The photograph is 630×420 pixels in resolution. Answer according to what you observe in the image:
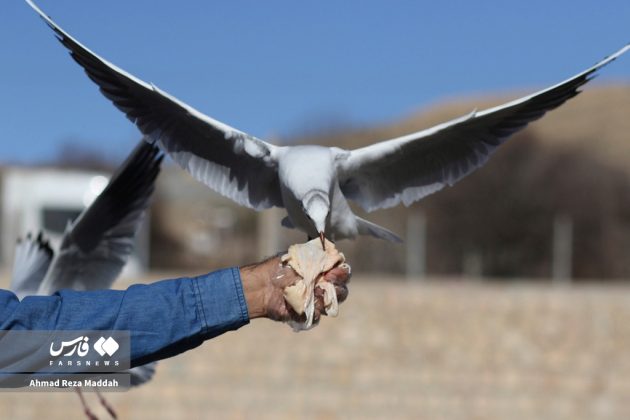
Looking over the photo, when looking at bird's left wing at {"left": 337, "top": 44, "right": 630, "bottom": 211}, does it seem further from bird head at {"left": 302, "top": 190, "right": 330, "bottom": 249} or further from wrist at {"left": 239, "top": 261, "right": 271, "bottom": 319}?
wrist at {"left": 239, "top": 261, "right": 271, "bottom": 319}

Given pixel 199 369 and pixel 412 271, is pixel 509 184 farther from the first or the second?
pixel 199 369

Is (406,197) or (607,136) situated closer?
(406,197)

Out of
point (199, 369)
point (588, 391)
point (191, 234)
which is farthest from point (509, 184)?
point (191, 234)

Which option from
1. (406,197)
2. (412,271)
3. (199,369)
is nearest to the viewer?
(406,197)

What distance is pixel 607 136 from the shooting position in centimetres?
1561

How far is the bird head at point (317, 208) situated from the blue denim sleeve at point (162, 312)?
35 cm

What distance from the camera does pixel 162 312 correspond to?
6.10ft

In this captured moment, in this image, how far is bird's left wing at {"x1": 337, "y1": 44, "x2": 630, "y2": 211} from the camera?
8.53ft

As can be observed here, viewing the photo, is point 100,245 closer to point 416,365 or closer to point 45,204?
point 416,365

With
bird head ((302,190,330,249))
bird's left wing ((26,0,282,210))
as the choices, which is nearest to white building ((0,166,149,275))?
bird's left wing ((26,0,282,210))

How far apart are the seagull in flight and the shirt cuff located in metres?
0.52

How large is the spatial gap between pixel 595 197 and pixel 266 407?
5460 mm

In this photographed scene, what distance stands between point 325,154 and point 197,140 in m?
0.46

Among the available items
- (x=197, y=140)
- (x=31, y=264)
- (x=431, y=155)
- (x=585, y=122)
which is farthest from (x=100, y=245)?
(x=585, y=122)
